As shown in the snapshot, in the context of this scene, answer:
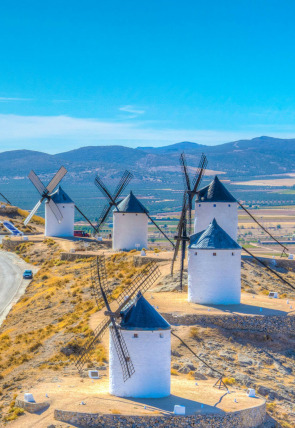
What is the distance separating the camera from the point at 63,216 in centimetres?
5897

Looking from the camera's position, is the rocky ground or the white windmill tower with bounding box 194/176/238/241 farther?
the white windmill tower with bounding box 194/176/238/241

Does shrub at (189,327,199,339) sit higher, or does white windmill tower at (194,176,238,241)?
white windmill tower at (194,176,238,241)

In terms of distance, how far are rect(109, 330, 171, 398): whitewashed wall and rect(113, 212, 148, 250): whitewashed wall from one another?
24.5m

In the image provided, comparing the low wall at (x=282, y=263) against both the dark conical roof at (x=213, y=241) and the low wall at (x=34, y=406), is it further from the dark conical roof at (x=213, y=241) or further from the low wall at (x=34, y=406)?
the low wall at (x=34, y=406)

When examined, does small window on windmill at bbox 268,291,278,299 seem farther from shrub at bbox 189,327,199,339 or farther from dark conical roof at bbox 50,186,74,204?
dark conical roof at bbox 50,186,74,204

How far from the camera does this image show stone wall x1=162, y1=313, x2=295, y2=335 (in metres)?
30.9

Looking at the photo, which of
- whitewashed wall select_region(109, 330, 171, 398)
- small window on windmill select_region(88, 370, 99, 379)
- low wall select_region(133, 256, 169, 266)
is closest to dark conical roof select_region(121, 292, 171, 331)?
whitewashed wall select_region(109, 330, 171, 398)

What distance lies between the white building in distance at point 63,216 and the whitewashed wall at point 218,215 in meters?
18.5

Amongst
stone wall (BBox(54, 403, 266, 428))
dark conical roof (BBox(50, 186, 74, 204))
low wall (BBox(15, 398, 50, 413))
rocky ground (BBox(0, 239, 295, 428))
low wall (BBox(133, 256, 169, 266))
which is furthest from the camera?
dark conical roof (BBox(50, 186, 74, 204))

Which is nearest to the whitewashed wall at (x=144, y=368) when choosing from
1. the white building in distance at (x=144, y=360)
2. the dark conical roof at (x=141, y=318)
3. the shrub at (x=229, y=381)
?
the white building in distance at (x=144, y=360)

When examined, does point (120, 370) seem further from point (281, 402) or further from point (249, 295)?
point (249, 295)

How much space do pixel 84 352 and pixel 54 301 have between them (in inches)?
421

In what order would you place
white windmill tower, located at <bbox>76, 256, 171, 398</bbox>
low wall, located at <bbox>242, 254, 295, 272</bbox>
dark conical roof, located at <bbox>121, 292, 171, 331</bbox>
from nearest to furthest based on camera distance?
white windmill tower, located at <bbox>76, 256, 171, 398</bbox> → dark conical roof, located at <bbox>121, 292, 171, 331</bbox> → low wall, located at <bbox>242, 254, 295, 272</bbox>

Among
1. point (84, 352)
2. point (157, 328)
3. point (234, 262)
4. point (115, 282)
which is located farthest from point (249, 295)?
point (157, 328)
